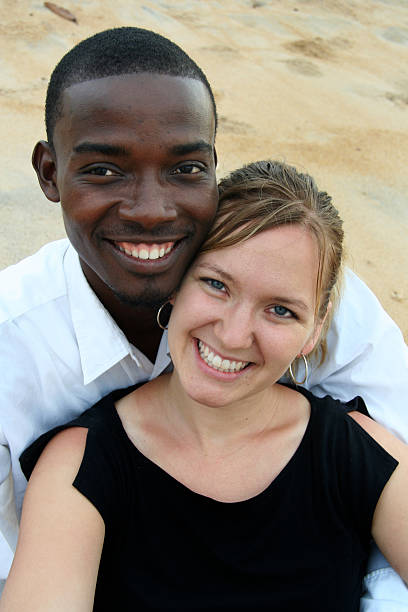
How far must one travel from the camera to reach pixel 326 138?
6.60 m

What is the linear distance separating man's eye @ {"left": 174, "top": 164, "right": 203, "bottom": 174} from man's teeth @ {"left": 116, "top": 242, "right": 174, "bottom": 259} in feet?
0.67

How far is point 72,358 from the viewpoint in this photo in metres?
2.04

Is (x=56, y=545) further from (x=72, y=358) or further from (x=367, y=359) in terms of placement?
(x=367, y=359)

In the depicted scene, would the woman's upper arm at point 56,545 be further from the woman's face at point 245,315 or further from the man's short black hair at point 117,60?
the man's short black hair at point 117,60

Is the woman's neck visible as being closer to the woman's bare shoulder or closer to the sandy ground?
the woman's bare shoulder

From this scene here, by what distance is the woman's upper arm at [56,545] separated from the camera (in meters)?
1.54

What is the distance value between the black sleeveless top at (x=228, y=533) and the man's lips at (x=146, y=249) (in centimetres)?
51

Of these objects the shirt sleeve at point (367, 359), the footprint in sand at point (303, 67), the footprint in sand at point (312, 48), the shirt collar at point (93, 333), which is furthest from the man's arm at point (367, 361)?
the footprint in sand at point (312, 48)

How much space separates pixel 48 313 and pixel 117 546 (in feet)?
2.45

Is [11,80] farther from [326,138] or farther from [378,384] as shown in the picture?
[378,384]

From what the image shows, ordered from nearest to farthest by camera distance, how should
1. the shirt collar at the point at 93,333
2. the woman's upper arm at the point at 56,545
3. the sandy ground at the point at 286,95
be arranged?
the woman's upper arm at the point at 56,545
the shirt collar at the point at 93,333
the sandy ground at the point at 286,95

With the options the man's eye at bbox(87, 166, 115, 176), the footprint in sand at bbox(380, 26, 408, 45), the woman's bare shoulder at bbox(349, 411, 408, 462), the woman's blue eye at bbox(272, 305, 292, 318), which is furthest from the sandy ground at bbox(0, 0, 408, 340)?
the man's eye at bbox(87, 166, 115, 176)

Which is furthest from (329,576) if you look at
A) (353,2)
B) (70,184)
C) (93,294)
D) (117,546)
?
(353,2)

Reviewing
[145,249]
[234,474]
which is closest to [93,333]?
[145,249]
